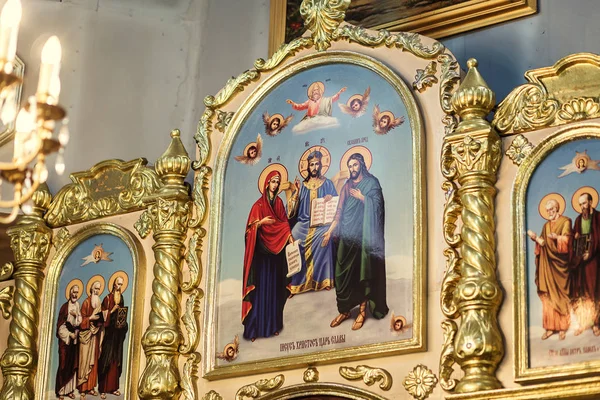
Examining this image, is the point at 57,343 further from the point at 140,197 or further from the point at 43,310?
the point at 140,197

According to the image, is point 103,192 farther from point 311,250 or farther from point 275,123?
point 311,250

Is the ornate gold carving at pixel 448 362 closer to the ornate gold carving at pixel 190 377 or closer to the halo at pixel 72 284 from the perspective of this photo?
the ornate gold carving at pixel 190 377

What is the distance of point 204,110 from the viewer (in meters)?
9.72

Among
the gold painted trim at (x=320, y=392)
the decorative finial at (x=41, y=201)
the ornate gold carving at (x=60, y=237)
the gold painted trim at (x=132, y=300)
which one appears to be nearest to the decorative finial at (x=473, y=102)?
the gold painted trim at (x=320, y=392)

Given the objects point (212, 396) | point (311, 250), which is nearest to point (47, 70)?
point (311, 250)

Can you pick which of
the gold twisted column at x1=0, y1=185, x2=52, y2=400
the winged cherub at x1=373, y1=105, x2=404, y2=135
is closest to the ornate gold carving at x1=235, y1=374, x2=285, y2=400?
the winged cherub at x1=373, y1=105, x2=404, y2=135

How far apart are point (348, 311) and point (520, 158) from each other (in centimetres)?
139

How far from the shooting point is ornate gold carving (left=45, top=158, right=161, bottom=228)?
9.06m

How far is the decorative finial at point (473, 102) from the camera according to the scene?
24.8ft

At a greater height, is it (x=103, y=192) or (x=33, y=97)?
(x=103, y=192)

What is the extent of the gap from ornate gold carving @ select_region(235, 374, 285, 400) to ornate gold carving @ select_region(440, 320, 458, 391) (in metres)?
1.10

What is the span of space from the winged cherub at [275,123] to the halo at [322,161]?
0.30m

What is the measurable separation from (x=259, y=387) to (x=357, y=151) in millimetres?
1611

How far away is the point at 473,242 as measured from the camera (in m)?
7.35
